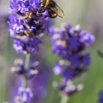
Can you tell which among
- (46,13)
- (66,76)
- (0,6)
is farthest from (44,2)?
(0,6)

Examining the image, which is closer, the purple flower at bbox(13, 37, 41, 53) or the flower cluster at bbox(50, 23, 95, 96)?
the purple flower at bbox(13, 37, 41, 53)

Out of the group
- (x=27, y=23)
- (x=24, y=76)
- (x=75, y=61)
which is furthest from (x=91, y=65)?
(x=27, y=23)

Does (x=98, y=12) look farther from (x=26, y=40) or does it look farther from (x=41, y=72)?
(x=26, y=40)

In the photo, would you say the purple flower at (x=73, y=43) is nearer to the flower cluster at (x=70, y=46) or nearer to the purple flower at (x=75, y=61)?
the flower cluster at (x=70, y=46)

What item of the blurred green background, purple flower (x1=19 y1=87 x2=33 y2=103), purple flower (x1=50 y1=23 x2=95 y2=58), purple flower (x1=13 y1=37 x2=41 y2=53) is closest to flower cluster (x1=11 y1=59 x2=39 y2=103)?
purple flower (x1=19 y1=87 x2=33 y2=103)

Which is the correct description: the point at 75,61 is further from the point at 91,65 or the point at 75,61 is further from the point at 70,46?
the point at 91,65

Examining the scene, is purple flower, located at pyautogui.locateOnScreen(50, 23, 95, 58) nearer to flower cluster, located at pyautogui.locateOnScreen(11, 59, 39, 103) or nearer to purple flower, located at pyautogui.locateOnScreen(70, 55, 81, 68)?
purple flower, located at pyautogui.locateOnScreen(70, 55, 81, 68)

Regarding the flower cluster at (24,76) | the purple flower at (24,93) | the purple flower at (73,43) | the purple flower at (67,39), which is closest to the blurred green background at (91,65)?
the purple flower at (67,39)
